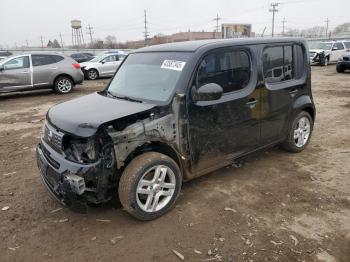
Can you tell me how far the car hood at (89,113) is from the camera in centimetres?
312

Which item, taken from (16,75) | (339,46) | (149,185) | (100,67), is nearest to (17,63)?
(16,75)

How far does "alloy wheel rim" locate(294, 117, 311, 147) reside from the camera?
5273 millimetres

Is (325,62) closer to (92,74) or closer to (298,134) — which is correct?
(92,74)

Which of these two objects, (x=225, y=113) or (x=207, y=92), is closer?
(x=207, y=92)

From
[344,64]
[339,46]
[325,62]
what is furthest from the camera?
[339,46]

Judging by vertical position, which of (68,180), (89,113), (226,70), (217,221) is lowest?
(217,221)

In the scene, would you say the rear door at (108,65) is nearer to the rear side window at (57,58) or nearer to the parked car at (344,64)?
the rear side window at (57,58)

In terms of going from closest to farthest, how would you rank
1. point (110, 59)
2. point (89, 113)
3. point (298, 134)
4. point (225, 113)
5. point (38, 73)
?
1. point (89, 113)
2. point (225, 113)
3. point (298, 134)
4. point (38, 73)
5. point (110, 59)

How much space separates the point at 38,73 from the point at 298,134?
33.1 ft

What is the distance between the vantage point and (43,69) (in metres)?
12.2

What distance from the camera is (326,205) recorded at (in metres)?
3.77

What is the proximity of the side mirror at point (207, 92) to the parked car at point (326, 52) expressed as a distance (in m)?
21.3

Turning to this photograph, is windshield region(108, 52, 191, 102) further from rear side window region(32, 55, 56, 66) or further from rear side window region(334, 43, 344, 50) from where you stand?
rear side window region(334, 43, 344, 50)

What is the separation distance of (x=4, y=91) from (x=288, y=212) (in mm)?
11253
